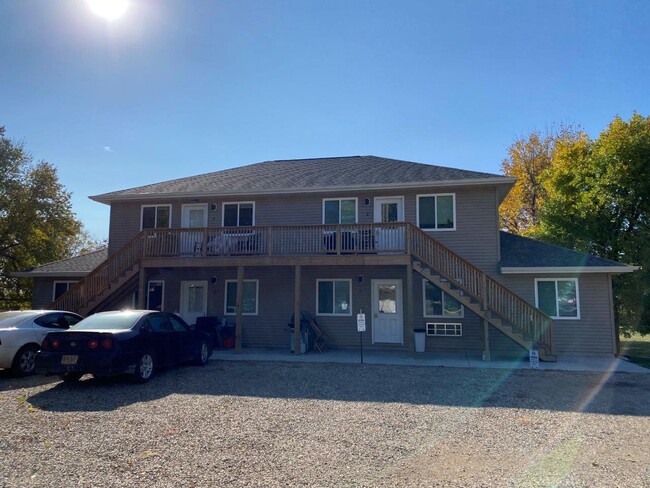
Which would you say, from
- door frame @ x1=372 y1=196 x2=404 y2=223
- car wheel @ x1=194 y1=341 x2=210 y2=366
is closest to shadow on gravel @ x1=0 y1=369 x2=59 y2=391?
car wheel @ x1=194 y1=341 x2=210 y2=366

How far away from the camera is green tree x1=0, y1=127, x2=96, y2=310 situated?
25.3m

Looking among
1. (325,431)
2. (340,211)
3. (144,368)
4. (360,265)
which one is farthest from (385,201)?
(325,431)

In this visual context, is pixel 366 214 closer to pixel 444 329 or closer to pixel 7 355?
pixel 444 329

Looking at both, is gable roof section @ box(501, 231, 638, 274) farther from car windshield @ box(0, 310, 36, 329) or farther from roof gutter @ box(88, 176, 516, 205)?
car windshield @ box(0, 310, 36, 329)

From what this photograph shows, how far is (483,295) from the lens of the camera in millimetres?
12070

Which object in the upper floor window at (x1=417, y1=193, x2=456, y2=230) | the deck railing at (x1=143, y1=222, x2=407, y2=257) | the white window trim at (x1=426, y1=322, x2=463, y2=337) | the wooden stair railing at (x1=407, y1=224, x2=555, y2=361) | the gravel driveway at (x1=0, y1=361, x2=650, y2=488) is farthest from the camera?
the upper floor window at (x1=417, y1=193, x2=456, y2=230)

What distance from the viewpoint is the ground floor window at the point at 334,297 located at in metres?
15.0

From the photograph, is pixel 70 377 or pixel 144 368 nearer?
pixel 144 368

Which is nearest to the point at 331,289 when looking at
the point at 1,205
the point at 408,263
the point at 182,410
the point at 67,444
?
the point at 408,263

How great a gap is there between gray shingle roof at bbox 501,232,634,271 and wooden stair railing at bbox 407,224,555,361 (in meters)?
1.89

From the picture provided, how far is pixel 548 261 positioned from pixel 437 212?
357 centimetres

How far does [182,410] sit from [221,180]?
11.7 m

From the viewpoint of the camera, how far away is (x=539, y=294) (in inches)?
543

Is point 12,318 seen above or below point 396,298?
below
